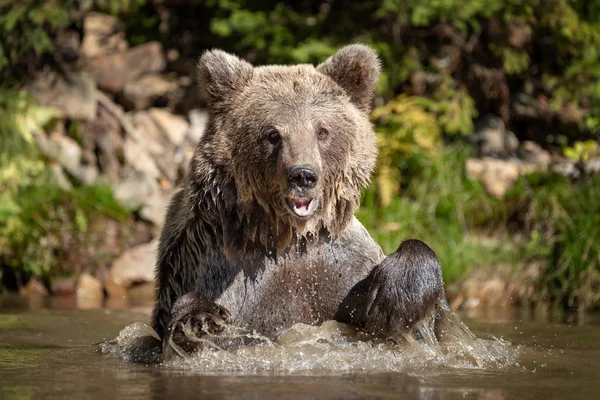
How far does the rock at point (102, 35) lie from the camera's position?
14570 mm

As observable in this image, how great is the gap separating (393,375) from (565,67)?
30.5 feet

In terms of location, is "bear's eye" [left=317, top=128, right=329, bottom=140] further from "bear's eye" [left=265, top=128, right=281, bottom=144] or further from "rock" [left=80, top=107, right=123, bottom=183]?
"rock" [left=80, top=107, right=123, bottom=183]

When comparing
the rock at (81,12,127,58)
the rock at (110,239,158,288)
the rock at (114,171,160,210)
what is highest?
the rock at (81,12,127,58)

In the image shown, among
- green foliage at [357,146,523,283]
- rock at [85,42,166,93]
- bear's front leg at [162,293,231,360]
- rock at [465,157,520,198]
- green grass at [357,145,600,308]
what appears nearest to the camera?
bear's front leg at [162,293,231,360]

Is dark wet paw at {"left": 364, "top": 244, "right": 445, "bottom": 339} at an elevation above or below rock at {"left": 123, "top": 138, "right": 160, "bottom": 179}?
below

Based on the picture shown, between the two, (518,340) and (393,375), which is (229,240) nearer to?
(393,375)

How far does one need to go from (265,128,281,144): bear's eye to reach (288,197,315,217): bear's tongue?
355 mm

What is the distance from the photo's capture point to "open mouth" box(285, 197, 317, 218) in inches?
195

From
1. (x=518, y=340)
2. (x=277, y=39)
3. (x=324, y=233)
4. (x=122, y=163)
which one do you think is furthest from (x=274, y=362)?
(x=122, y=163)

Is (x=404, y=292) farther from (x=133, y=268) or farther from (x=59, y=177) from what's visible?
(x=59, y=177)

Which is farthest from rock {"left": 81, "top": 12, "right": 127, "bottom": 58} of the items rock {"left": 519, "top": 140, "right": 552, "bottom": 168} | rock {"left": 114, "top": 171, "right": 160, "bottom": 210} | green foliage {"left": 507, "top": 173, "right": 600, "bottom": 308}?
green foliage {"left": 507, "top": 173, "right": 600, "bottom": 308}

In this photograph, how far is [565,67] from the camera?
1273 centimetres

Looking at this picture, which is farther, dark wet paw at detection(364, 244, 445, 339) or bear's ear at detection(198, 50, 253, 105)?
bear's ear at detection(198, 50, 253, 105)

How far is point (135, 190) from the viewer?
11.5 metres
